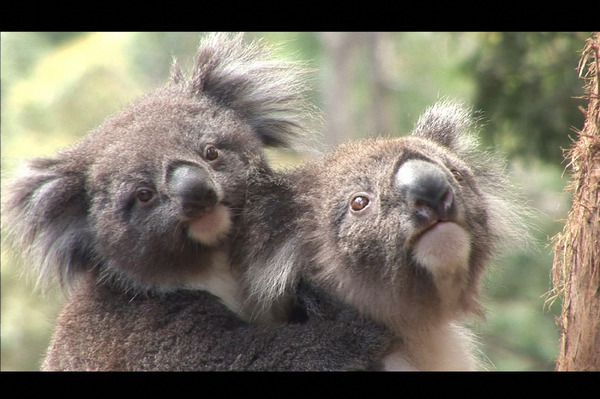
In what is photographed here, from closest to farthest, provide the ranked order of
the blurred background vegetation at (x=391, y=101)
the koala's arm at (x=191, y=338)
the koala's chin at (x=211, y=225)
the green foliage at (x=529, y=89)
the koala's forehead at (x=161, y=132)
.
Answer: the koala's arm at (x=191, y=338) → the koala's chin at (x=211, y=225) → the koala's forehead at (x=161, y=132) → the green foliage at (x=529, y=89) → the blurred background vegetation at (x=391, y=101)

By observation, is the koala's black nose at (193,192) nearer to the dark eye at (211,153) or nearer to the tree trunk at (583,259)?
the dark eye at (211,153)

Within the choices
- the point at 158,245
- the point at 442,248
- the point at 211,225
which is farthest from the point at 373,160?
the point at 158,245

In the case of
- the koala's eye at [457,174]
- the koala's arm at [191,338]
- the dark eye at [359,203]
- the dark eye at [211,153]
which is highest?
the koala's eye at [457,174]

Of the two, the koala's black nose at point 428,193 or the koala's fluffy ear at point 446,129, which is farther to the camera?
the koala's fluffy ear at point 446,129

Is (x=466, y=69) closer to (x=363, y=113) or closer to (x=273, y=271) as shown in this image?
(x=273, y=271)

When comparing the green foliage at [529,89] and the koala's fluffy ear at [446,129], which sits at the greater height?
the green foliage at [529,89]

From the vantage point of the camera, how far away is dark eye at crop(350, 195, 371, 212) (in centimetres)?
324

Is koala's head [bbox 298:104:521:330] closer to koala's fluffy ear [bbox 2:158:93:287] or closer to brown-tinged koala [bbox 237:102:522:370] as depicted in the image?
brown-tinged koala [bbox 237:102:522:370]

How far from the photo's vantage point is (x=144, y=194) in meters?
3.63

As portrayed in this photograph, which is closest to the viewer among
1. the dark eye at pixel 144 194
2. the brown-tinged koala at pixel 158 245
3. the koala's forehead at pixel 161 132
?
the brown-tinged koala at pixel 158 245

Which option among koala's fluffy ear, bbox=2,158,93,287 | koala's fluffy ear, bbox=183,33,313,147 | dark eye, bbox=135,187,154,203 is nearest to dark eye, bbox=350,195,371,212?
dark eye, bbox=135,187,154,203

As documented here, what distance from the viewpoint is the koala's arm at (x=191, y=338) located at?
10.4 ft

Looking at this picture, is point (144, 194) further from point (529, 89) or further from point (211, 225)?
point (529, 89)

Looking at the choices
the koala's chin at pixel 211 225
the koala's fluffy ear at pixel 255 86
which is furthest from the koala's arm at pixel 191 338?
the koala's fluffy ear at pixel 255 86
